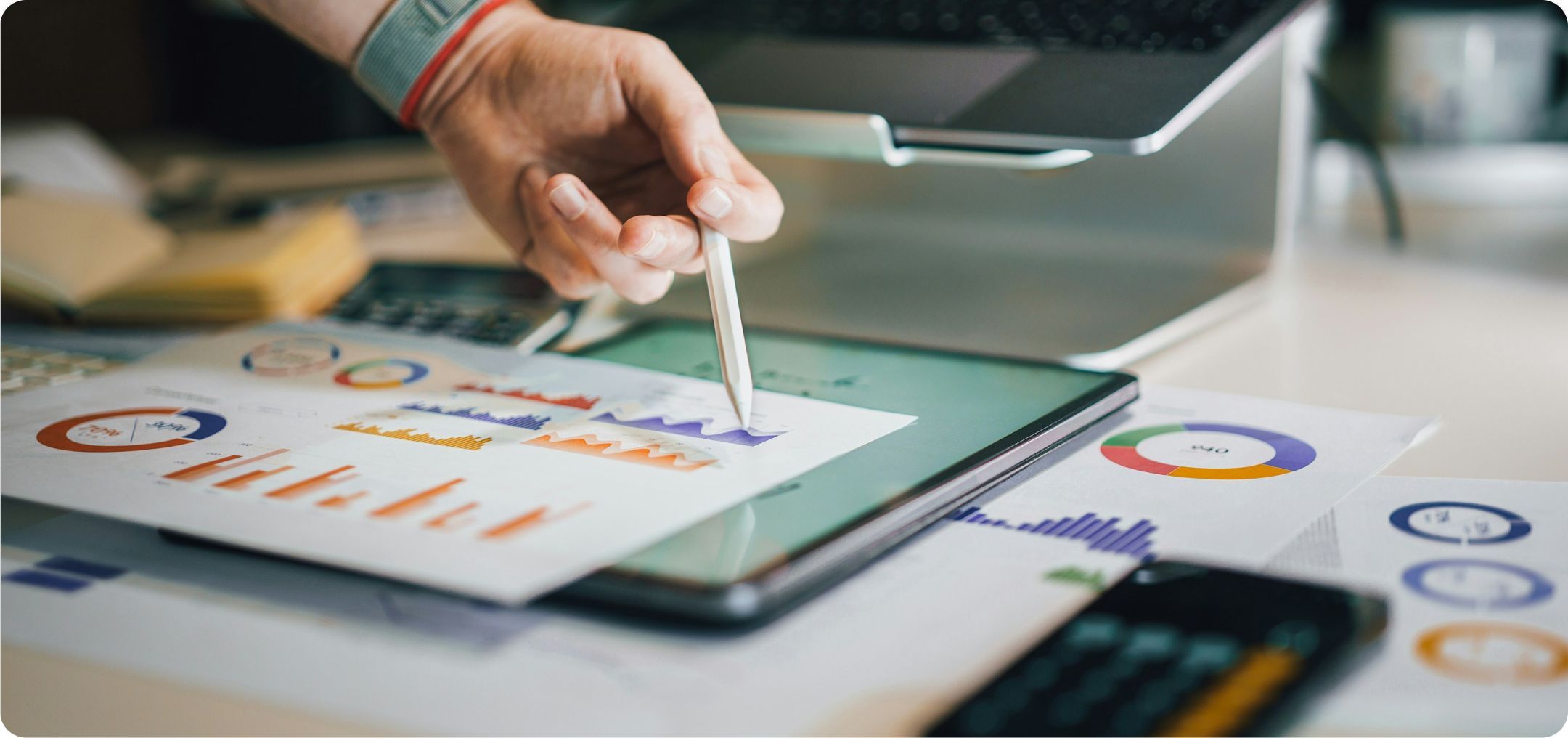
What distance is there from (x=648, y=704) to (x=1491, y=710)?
226 mm

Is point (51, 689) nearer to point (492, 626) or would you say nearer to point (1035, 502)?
point (492, 626)

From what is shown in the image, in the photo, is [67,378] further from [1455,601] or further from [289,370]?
[1455,601]

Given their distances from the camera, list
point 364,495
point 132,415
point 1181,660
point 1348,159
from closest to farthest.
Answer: point 1181,660
point 364,495
point 132,415
point 1348,159

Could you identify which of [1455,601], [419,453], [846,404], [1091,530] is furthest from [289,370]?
[1455,601]

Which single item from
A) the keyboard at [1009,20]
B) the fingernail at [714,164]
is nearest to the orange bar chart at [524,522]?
the fingernail at [714,164]

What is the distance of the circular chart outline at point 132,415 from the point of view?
1.63ft

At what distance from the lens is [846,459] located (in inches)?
18.7

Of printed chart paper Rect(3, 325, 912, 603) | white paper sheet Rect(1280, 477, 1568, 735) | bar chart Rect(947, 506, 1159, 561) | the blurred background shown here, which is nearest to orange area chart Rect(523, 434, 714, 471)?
printed chart paper Rect(3, 325, 912, 603)

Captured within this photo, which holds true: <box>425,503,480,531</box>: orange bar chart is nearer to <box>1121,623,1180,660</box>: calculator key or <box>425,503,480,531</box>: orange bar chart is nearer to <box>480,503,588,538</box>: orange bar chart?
<box>480,503,588,538</box>: orange bar chart

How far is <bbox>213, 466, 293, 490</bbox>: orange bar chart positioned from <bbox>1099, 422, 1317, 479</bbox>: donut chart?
333mm

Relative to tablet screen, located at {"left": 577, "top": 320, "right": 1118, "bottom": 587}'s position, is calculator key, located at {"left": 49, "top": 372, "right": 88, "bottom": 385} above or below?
above

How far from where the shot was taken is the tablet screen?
0.39m

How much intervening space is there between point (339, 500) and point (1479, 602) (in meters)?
0.38

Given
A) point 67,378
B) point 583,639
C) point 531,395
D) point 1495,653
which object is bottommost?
point 1495,653
